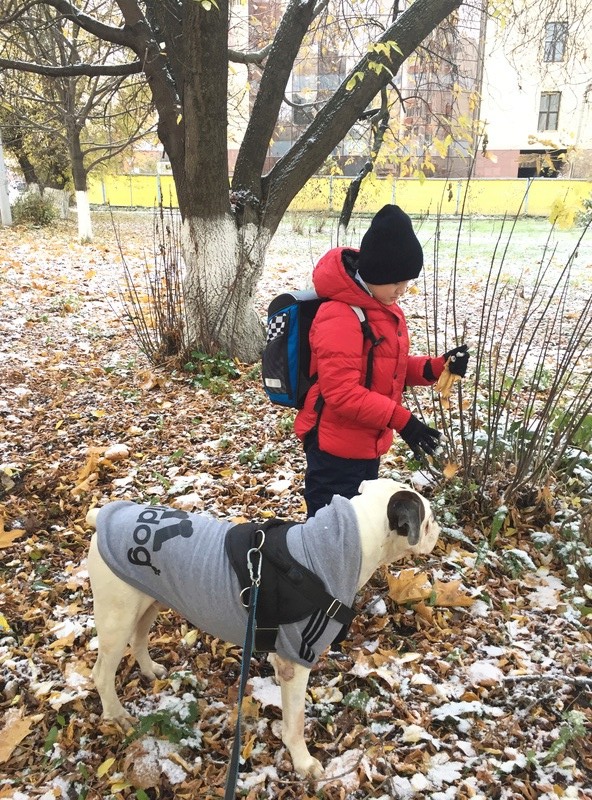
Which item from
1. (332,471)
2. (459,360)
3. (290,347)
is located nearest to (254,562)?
(332,471)

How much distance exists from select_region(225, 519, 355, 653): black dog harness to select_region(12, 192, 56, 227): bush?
69.6ft

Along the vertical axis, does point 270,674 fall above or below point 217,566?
below

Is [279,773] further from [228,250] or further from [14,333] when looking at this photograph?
[14,333]

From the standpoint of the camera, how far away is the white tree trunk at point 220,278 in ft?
18.9

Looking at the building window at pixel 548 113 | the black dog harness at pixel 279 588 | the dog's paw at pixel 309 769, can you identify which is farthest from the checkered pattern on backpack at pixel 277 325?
the building window at pixel 548 113

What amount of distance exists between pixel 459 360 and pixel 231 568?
4.64 ft

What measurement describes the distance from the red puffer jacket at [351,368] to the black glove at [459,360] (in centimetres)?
22

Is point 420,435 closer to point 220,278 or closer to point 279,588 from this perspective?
point 279,588

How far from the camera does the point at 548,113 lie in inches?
1314

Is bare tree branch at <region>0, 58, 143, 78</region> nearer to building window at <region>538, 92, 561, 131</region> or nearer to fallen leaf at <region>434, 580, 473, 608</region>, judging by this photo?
fallen leaf at <region>434, 580, 473, 608</region>

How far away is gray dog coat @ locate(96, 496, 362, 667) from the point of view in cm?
199

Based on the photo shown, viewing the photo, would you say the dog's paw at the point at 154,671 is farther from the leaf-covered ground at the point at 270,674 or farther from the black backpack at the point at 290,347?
the black backpack at the point at 290,347

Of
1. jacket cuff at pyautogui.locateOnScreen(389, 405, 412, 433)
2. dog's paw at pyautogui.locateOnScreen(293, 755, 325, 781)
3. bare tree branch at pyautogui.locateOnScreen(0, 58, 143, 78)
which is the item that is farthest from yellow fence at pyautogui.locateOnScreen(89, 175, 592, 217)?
dog's paw at pyautogui.locateOnScreen(293, 755, 325, 781)

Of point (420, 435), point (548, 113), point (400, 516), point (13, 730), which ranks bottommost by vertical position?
point (13, 730)
